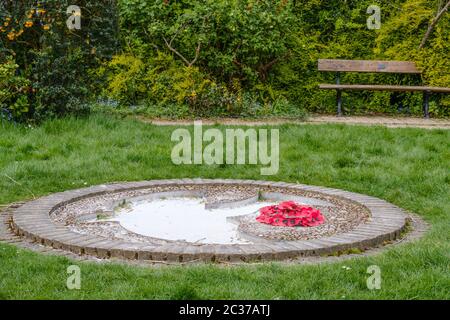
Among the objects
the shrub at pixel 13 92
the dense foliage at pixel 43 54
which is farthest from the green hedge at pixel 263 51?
the shrub at pixel 13 92

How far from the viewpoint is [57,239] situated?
4902 mm

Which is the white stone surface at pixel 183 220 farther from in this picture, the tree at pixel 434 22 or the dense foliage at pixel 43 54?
the tree at pixel 434 22

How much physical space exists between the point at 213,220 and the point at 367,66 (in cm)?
778

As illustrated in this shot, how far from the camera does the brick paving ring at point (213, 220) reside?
183 inches

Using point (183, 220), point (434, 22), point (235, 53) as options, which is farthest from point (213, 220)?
point (434, 22)

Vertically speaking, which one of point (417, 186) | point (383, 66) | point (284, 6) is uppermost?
point (284, 6)

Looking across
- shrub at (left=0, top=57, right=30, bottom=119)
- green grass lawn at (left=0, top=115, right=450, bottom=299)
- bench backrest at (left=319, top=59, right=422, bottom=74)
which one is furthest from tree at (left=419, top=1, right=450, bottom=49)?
shrub at (left=0, top=57, right=30, bottom=119)

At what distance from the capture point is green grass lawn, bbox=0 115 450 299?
13.1 feet

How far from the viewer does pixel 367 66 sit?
12.7 metres

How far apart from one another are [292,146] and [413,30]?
5.59m

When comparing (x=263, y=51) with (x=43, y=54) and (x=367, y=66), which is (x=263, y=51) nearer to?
(x=367, y=66)

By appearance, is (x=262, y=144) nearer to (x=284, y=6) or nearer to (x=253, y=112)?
(x=253, y=112)
